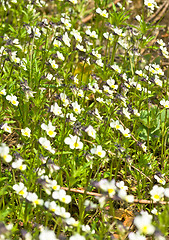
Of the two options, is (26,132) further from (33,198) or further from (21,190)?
(33,198)

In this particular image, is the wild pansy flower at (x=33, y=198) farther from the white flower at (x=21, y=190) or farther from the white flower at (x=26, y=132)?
the white flower at (x=26, y=132)

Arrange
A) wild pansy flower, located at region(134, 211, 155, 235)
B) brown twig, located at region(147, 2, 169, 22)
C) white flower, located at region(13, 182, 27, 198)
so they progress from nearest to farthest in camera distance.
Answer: wild pansy flower, located at region(134, 211, 155, 235) → white flower, located at region(13, 182, 27, 198) → brown twig, located at region(147, 2, 169, 22)

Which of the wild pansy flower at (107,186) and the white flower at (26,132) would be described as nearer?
the wild pansy flower at (107,186)

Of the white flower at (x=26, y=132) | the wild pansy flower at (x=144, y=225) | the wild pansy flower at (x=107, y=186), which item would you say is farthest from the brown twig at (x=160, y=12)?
the wild pansy flower at (x=144, y=225)

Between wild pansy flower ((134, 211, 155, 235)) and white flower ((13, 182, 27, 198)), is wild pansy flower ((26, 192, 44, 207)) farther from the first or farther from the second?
wild pansy flower ((134, 211, 155, 235))

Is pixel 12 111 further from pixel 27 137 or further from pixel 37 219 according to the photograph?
pixel 37 219

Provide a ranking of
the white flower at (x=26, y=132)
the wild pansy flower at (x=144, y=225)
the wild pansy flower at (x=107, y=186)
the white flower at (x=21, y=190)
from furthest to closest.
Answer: the white flower at (x=26, y=132) → the white flower at (x=21, y=190) → the wild pansy flower at (x=107, y=186) → the wild pansy flower at (x=144, y=225)

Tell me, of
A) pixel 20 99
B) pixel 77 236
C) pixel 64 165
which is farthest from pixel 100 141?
pixel 77 236

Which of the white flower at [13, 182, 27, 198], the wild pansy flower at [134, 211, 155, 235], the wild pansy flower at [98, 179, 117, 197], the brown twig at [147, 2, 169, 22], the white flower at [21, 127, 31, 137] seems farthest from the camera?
the brown twig at [147, 2, 169, 22]

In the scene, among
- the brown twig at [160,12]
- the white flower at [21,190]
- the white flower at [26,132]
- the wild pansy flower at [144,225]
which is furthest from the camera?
the brown twig at [160,12]

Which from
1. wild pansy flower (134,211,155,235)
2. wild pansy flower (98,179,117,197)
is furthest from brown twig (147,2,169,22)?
wild pansy flower (134,211,155,235)

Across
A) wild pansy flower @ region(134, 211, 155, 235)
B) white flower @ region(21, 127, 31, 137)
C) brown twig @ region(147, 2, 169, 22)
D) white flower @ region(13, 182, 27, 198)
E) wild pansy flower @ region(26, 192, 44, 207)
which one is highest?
brown twig @ region(147, 2, 169, 22)
